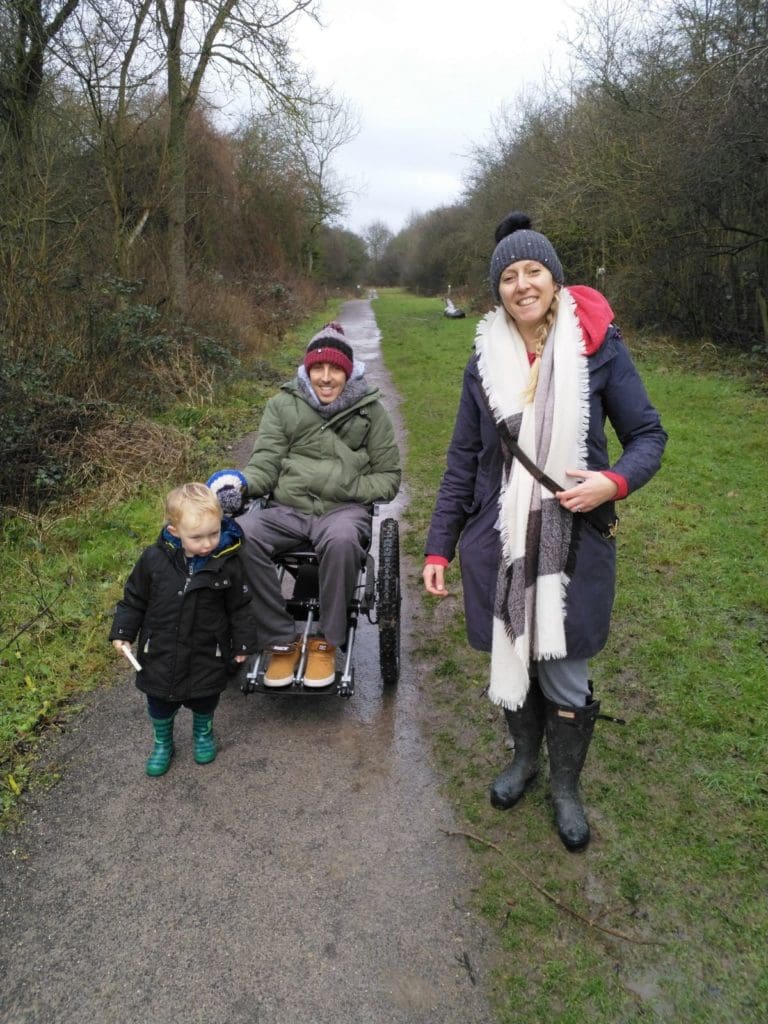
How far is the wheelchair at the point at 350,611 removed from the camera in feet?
10.3

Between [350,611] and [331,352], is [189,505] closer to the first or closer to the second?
[350,611]

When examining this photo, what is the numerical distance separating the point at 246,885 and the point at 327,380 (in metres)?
2.34

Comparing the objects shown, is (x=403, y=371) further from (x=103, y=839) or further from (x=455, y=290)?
(x=455, y=290)

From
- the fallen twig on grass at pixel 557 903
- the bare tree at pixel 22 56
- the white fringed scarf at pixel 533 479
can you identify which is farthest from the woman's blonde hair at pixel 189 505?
the bare tree at pixel 22 56

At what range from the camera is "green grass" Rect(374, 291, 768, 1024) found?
198 centimetres

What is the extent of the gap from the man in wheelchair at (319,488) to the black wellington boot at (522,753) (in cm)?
91

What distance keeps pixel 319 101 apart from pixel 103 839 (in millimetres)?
12651

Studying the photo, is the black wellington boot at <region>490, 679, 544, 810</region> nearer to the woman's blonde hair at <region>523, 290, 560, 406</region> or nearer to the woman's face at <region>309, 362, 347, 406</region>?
the woman's blonde hair at <region>523, 290, 560, 406</region>

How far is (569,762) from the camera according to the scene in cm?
250

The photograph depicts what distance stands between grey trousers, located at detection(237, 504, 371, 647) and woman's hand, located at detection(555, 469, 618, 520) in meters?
1.35

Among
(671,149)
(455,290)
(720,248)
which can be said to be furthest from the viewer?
(455,290)

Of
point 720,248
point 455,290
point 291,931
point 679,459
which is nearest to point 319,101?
point 720,248

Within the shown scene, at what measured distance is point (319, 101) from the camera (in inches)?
465

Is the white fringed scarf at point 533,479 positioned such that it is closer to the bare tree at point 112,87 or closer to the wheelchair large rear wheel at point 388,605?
the wheelchair large rear wheel at point 388,605
